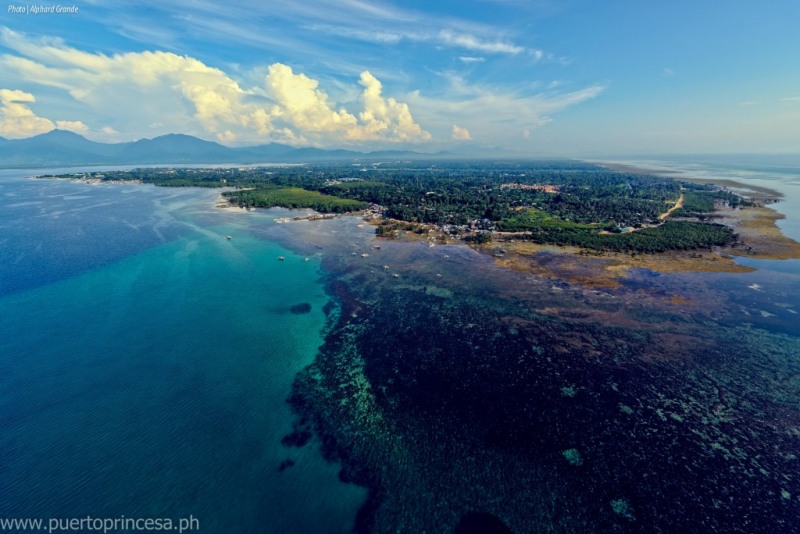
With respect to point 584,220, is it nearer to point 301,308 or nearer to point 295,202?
point 301,308

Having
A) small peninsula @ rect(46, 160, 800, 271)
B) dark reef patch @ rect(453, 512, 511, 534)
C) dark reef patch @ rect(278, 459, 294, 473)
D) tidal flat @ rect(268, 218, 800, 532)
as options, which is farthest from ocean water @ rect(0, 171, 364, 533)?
small peninsula @ rect(46, 160, 800, 271)

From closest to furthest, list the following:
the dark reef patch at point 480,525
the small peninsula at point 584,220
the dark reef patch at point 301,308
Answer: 1. the dark reef patch at point 480,525
2. the dark reef patch at point 301,308
3. the small peninsula at point 584,220

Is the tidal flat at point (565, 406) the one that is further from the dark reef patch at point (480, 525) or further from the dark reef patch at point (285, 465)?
the dark reef patch at point (285, 465)

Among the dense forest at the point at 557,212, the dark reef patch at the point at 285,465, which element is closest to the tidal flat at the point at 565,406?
the dark reef patch at the point at 285,465

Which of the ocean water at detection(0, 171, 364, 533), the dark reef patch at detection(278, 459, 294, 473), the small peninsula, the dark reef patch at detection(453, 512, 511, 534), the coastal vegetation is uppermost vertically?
the coastal vegetation

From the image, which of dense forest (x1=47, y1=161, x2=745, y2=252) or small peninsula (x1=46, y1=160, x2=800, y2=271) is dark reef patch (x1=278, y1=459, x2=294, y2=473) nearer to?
small peninsula (x1=46, y1=160, x2=800, y2=271)

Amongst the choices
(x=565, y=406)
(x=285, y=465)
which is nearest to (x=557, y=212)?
(x=565, y=406)
